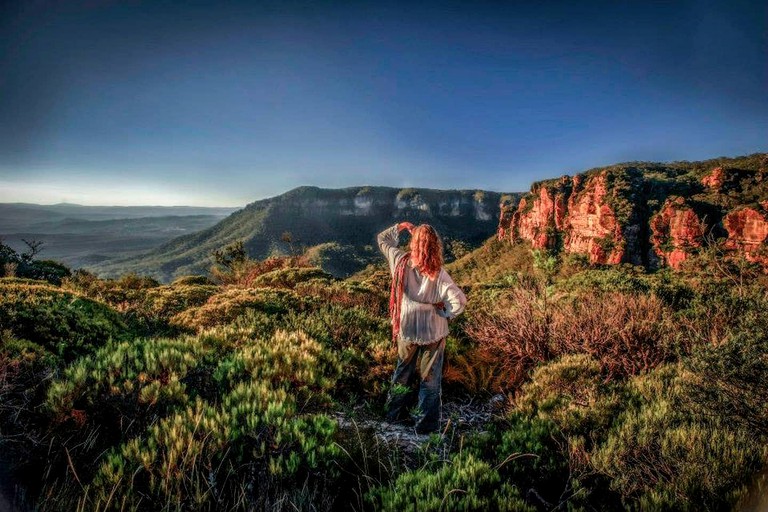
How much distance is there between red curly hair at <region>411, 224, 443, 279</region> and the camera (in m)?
3.99

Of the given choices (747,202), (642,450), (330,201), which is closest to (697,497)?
(642,450)

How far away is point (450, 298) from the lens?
404 cm

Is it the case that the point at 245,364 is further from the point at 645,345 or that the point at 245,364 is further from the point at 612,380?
the point at 645,345

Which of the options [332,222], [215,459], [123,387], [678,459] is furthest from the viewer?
[332,222]

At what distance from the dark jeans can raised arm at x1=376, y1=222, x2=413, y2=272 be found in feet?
3.35

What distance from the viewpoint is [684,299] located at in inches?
314

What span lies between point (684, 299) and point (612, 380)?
4.64m

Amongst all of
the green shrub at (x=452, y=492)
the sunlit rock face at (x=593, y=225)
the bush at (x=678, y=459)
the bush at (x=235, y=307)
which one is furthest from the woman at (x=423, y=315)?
the sunlit rock face at (x=593, y=225)

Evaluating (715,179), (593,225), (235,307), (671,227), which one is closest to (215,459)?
(235,307)

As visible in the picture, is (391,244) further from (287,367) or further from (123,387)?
(123,387)

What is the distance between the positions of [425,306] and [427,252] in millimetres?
624

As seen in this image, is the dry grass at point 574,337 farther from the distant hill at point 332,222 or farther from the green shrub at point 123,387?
the distant hill at point 332,222

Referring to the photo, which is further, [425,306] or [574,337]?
[574,337]

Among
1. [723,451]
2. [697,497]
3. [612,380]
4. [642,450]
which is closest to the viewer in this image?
[697,497]
